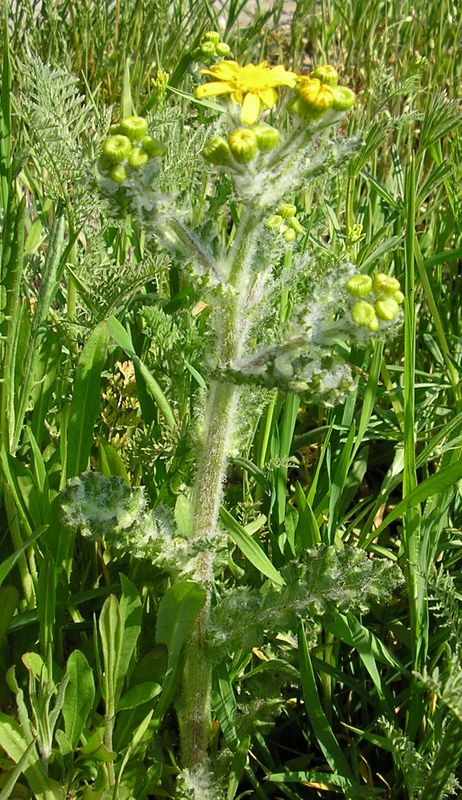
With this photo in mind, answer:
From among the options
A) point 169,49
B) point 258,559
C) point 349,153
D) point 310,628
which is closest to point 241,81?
point 349,153

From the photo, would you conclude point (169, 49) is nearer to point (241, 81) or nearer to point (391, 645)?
point (241, 81)

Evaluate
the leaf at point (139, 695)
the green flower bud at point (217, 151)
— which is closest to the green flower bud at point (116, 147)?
the green flower bud at point (217, 151)

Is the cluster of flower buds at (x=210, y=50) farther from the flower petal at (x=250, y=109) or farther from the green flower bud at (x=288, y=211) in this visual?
the flower petal at (x=250, y=109)

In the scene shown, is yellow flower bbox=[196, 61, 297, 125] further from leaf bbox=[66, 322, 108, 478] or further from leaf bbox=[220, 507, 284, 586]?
leaf bbox=[220, 507, 284, 586]

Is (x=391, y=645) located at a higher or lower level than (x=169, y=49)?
lower

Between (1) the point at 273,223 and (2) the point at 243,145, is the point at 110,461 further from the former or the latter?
(2) the point at 243,145

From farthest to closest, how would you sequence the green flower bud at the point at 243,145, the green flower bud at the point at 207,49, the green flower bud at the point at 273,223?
the green flower bud at the point at 207,49 < the green flower bud at the point at 273,223 < the green flower bud at the point at 243,145
